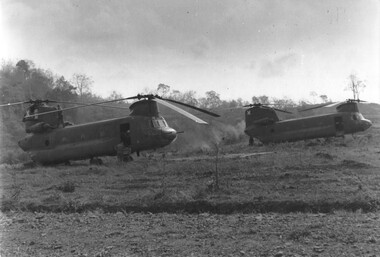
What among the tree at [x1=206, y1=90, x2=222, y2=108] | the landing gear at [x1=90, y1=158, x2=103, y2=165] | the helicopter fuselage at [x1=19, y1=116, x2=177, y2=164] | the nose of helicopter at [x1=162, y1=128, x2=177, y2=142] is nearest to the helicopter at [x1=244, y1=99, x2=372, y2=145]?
the nose of helicopter at [x1=162, y1=128, x2=177, y2=142]

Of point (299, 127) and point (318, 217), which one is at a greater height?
point (299, 127)

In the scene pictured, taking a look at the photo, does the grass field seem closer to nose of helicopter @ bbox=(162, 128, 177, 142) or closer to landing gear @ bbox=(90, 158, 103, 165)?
nose of helicopter @ bbox=(162, 128, 177, 142)

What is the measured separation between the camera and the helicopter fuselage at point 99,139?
62.2 feet

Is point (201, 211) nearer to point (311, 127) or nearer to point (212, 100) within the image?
point (311, 127)

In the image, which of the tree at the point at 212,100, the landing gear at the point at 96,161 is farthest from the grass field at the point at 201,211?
the tree at the point at 212,100

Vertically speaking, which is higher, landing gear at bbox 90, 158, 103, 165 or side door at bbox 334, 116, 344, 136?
side door at bbox 334, 116, 344, 136

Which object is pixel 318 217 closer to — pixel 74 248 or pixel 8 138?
pixel 74 248

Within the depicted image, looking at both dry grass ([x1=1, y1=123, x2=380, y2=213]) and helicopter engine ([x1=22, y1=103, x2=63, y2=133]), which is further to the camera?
helicopter engine ([x1=22, y1=103, x2=63, y2=133])

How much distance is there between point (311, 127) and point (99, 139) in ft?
54.1

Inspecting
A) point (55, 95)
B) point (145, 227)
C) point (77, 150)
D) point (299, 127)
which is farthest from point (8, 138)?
point (145, 227)

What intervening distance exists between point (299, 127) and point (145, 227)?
23.1 m

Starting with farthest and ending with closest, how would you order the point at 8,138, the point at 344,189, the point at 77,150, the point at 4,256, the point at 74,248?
the point at 8,138 → the point at 77,150 → the point at 344,189 → the point at 74,248 → the point at 4,256

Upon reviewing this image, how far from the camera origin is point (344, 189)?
984 cm

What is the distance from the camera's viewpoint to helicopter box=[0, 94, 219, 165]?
62.1 ft
